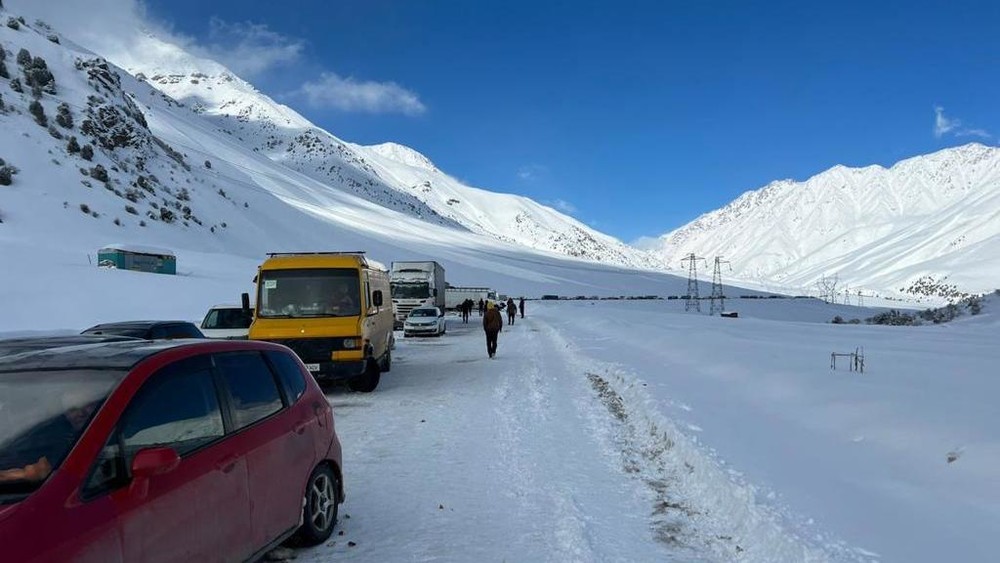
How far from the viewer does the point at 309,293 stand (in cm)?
1300

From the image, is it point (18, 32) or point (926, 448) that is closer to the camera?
point (926, 448)

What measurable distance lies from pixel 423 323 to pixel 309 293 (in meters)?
16.3

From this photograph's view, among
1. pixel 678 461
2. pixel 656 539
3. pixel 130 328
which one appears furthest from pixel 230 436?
pixel 130 328

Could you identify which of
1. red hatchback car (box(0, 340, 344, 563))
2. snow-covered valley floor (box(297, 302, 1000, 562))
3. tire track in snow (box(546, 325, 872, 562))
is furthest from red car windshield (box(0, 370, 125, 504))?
tire track in snow (box(546, 325, 872, 562))

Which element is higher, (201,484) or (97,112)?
(97,112)

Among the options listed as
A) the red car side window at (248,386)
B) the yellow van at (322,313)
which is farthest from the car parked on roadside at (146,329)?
the red car side window at (248,386)

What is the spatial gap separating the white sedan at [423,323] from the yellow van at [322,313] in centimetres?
→ 1533

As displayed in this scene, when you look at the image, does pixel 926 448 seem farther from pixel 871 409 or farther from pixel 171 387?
pixel 171 387

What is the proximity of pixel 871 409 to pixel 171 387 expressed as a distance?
7.86m

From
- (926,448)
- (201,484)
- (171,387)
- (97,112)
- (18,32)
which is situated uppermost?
(18,32)

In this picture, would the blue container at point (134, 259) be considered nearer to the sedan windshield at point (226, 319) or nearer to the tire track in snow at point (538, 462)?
the sedan windshield at point (226, 319)

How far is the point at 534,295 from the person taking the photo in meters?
123

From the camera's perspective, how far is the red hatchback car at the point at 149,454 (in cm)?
298

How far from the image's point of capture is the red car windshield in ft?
9.99
